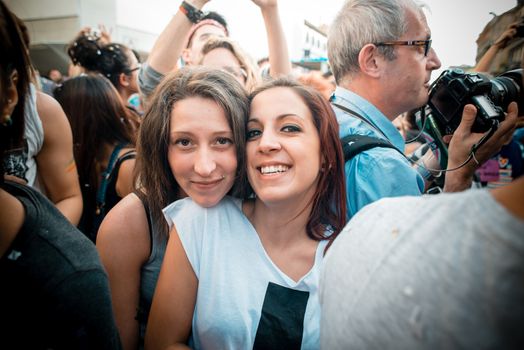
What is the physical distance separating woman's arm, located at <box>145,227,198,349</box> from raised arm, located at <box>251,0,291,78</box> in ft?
4.61

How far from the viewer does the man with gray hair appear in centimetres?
157

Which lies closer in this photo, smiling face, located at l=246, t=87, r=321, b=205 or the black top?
the black top

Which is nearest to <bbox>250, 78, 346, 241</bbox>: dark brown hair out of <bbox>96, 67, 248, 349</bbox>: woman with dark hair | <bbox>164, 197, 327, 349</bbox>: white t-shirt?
<bbox>164, 197, 327, 349</bbox>: white t-shirt

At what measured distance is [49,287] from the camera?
2.30 ft

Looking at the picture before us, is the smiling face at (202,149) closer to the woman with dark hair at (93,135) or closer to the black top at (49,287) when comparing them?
the black top at (49,287)

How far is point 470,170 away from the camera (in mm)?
1673

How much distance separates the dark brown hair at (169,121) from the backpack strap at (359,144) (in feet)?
1.53

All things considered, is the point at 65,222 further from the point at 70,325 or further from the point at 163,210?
the point at 163,210

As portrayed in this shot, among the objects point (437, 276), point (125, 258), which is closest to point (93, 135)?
point (125, 258)

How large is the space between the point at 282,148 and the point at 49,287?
90 cm

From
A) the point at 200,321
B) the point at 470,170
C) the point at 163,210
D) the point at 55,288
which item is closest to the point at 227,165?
the point at 163,210

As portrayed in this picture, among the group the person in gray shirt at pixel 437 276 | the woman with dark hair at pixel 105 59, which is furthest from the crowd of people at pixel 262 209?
the woman with dark hair at pixel 105 59

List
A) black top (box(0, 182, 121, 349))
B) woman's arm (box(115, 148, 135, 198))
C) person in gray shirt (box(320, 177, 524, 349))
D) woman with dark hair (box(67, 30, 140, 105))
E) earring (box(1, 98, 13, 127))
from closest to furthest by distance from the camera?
person in gray shirt (box(320, 177, 524, 349)), black top (box(0, 182, 121, 349)), earring (box(1, 98, 13, 127)), woman's arm (box(115, 148, 135, 198)), woman with dark hair (box(67, 30, 140, 105))

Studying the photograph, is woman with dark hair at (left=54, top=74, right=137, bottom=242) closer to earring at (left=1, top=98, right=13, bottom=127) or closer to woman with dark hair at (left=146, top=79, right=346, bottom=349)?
woman with dark hair at (left=146, top=79, right=346, bottom=349)
